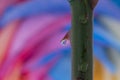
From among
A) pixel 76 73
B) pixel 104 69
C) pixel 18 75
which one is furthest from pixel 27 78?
pixel 76 73

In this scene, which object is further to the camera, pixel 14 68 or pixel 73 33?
pixel 14 68

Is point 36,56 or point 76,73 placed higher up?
point 36,56

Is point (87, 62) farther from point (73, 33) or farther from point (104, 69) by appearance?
point (104, 69)

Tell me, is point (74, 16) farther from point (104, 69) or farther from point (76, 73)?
point (104, 69)

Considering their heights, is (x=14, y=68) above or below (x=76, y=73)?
above

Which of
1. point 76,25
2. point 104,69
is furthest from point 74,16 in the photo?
point 104,69

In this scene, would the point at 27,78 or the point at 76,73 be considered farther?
the point at 27,78
